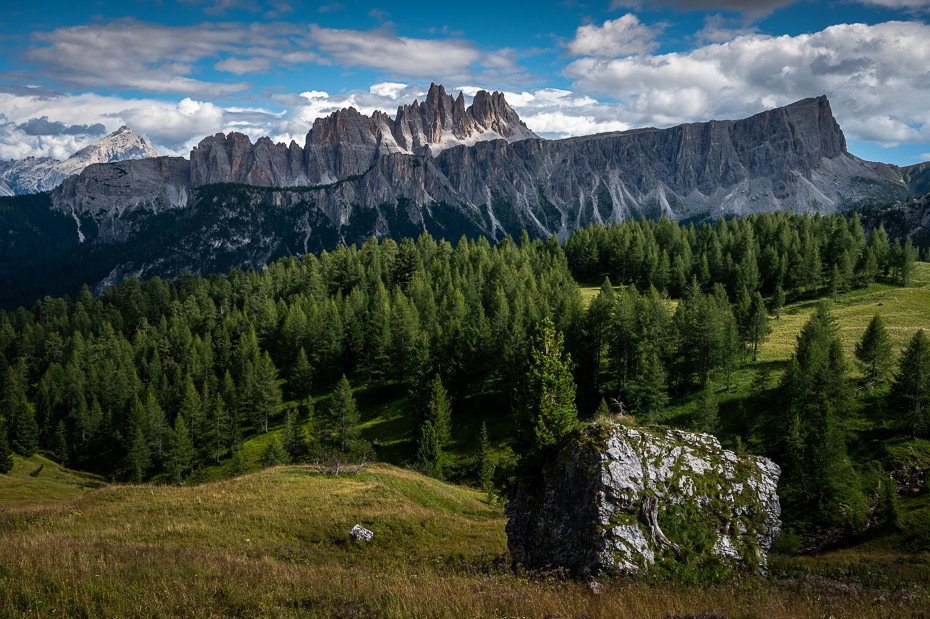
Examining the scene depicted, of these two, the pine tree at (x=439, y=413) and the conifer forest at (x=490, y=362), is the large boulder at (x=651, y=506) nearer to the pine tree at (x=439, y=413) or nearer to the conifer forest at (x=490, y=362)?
the conifer forest at (x=490, y=362)

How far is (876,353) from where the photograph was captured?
48188 millimetres

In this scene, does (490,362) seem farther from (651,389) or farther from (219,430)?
(219,430)

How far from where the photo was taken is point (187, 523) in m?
23.7

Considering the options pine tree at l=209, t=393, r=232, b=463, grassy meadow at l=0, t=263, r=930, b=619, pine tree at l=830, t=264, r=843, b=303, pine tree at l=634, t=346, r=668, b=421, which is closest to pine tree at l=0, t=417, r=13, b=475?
grassy meadow at l=0, t=263, r=930, b=619

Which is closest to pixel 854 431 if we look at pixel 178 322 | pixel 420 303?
pixel 420 303

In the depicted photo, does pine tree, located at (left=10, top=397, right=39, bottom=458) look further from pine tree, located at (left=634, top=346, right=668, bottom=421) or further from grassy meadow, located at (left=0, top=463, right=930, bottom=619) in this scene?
pine tree, located at (left=634, top=346, right=668, bottom=421)

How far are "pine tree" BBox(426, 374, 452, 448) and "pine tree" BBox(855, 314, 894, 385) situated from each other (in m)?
43.3

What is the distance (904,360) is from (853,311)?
42697 mm

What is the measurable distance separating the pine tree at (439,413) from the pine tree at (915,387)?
43.0 metres

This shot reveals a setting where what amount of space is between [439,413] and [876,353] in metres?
45.3

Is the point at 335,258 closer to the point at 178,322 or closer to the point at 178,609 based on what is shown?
the point at 178,322

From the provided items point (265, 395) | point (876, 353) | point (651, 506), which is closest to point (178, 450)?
point (265, 395)

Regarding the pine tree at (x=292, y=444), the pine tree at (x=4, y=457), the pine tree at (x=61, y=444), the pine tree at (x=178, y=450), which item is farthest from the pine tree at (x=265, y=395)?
the pine tree at (x=61, y=444)

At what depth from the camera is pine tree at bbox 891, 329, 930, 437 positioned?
4119 cm
